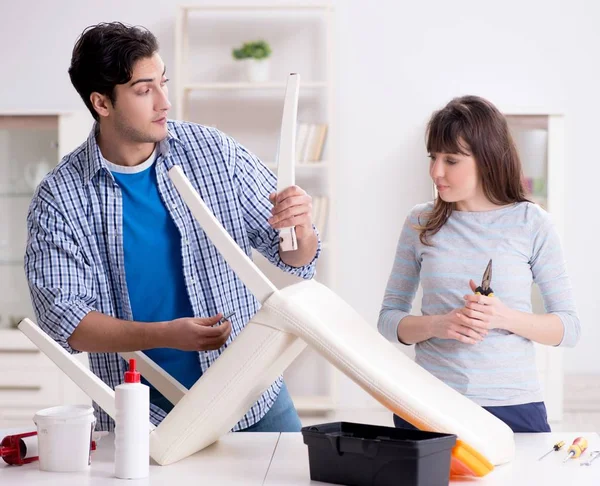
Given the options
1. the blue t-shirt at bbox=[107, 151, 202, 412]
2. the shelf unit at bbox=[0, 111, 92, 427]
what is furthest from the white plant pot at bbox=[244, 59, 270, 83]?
the blue t-shirt at bbox=[107, 151, 202, 412]

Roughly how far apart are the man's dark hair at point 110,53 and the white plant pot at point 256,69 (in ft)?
9.50

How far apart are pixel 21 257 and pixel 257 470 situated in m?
3.64

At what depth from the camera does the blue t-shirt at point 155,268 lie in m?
1.99

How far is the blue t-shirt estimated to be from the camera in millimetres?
1986

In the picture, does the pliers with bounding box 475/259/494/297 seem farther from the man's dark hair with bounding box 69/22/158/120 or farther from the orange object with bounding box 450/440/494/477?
the man's dark hair with bounding box 69/22/158/120

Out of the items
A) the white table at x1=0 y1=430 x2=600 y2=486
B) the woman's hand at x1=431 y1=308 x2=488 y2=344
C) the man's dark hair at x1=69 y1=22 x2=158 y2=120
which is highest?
the man's dark hair at x1=69 y1=22 x2=158 y2=120

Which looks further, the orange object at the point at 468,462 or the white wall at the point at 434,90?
the white wall at the point at 434,90

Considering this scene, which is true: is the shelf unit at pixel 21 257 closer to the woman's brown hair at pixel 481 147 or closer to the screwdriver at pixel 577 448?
the woman's brown hair at pixel 481 147

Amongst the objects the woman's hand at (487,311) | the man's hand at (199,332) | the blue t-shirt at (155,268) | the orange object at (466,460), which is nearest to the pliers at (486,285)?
the woman's hand at (487,311)

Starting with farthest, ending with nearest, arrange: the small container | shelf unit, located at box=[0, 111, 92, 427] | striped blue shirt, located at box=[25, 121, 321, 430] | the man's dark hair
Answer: shelf unit, located at box=[0, 111, 92, 427], the man's dark hair, striped blue shirt, located at box=[25, 121, 321, 430], the small container

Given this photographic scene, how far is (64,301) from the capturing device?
188 cm

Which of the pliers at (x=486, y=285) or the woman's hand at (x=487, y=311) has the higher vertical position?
the pliers at (x=486, y=285)

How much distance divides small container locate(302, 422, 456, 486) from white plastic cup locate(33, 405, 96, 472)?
1.38 ft

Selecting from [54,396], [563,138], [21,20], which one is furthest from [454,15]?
[54,396]
